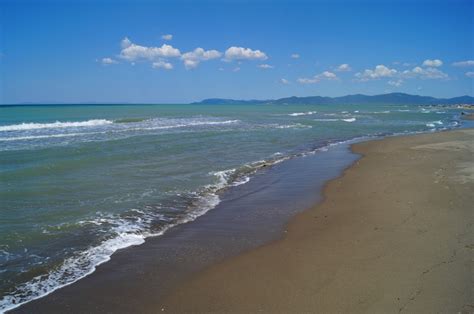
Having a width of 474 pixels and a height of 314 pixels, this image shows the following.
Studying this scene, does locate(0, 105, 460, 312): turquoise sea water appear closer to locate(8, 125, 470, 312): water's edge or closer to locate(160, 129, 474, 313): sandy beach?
locate(8, 125, 470, 312): water's edge

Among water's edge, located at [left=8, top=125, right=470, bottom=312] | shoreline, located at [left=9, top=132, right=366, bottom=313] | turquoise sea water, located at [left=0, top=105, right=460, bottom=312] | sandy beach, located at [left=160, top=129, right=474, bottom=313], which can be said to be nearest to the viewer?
sandy beach, located at [left=160, top=129, right=474, bottom=313]

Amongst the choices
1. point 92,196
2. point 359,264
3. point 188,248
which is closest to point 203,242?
point 188,248

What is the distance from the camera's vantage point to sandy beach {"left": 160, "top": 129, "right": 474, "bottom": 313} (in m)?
5.60

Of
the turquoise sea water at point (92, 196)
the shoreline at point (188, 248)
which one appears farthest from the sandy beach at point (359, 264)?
the turquoise sea water at point (92, 196)

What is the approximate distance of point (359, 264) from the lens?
682cm

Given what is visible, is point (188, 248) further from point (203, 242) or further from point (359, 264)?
point (359, 264)

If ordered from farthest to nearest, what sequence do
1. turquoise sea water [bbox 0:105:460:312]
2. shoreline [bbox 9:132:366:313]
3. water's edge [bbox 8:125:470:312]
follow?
turquoise sea water [bbox 0:105:460:312]
water's edge [bbox 8:125:470:312]
shoreline [bbox 9:132:366:313]

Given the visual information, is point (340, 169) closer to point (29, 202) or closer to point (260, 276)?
point (260, 276)

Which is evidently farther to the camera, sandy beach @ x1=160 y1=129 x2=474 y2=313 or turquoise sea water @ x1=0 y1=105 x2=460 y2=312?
turquoise sea water @ x1=0 y1=105 x2=460 y2=312

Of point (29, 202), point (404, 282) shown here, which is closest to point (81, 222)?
point (29, 202)

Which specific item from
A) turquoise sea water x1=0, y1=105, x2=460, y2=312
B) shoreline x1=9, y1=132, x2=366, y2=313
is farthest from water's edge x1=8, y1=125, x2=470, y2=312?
turquoise sea water x1=0, y1=105, x2=460, y2=312

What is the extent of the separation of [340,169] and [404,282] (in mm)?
11421

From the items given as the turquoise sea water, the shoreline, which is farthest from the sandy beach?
the turquoise sea water

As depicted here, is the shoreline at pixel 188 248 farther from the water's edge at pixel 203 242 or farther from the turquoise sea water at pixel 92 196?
the turquoise sea water at pixel 92 196
